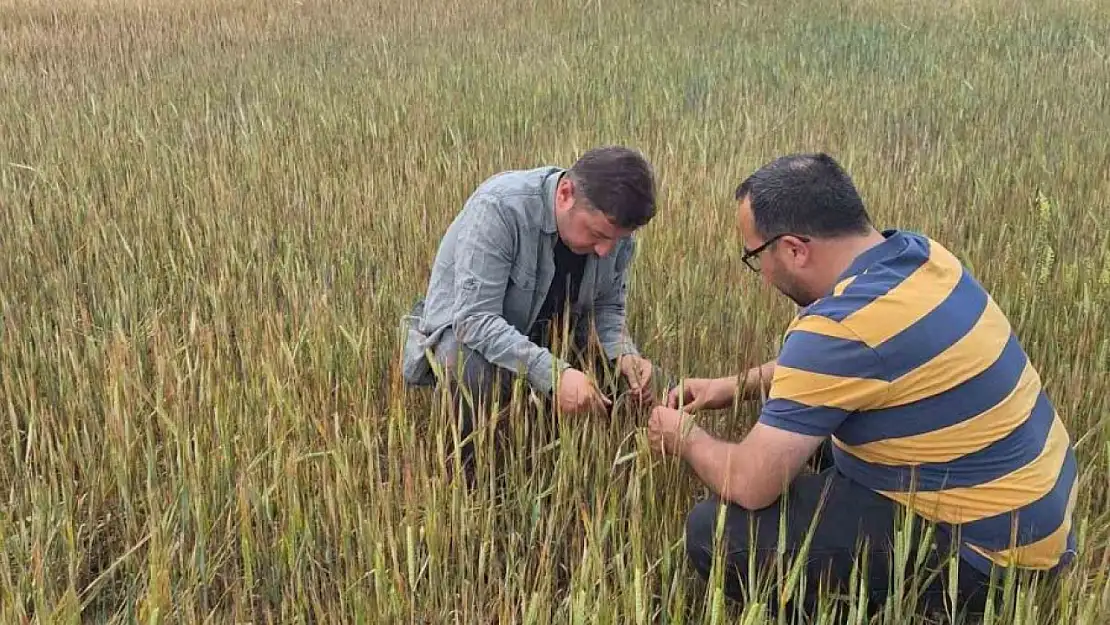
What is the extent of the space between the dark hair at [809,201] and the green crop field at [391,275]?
1.87 feet

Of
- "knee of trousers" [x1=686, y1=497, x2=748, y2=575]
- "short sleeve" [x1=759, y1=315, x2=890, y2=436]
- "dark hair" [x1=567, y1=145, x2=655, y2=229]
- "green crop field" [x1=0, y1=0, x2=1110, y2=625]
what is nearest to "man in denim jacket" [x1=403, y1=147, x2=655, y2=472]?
"dark hair" [x1=567, y1=145, x2=655, y2=229]

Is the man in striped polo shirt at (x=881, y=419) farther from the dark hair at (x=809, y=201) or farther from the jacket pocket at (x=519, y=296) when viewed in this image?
the jacket pocket at (x=519, y=296)

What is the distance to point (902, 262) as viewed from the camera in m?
1.52

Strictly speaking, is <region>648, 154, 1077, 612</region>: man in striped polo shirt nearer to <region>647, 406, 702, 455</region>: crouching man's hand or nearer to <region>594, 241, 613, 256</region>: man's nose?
<region>647, 406, 702, 455</region>: crouching man's hand

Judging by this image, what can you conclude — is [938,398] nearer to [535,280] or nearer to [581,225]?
[581,225]

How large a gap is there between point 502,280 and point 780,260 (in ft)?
2.60

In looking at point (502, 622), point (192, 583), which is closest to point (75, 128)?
point (192, 583)

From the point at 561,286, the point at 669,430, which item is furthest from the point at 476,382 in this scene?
the point at 669,430

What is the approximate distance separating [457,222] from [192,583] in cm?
116

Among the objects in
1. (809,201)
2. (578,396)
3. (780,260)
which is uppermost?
(809,201)

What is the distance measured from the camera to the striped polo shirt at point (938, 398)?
1.46 metres

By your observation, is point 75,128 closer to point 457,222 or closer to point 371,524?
point 457,222

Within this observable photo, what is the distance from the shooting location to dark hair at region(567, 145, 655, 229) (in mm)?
1980

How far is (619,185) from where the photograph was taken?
1979 millimetres
